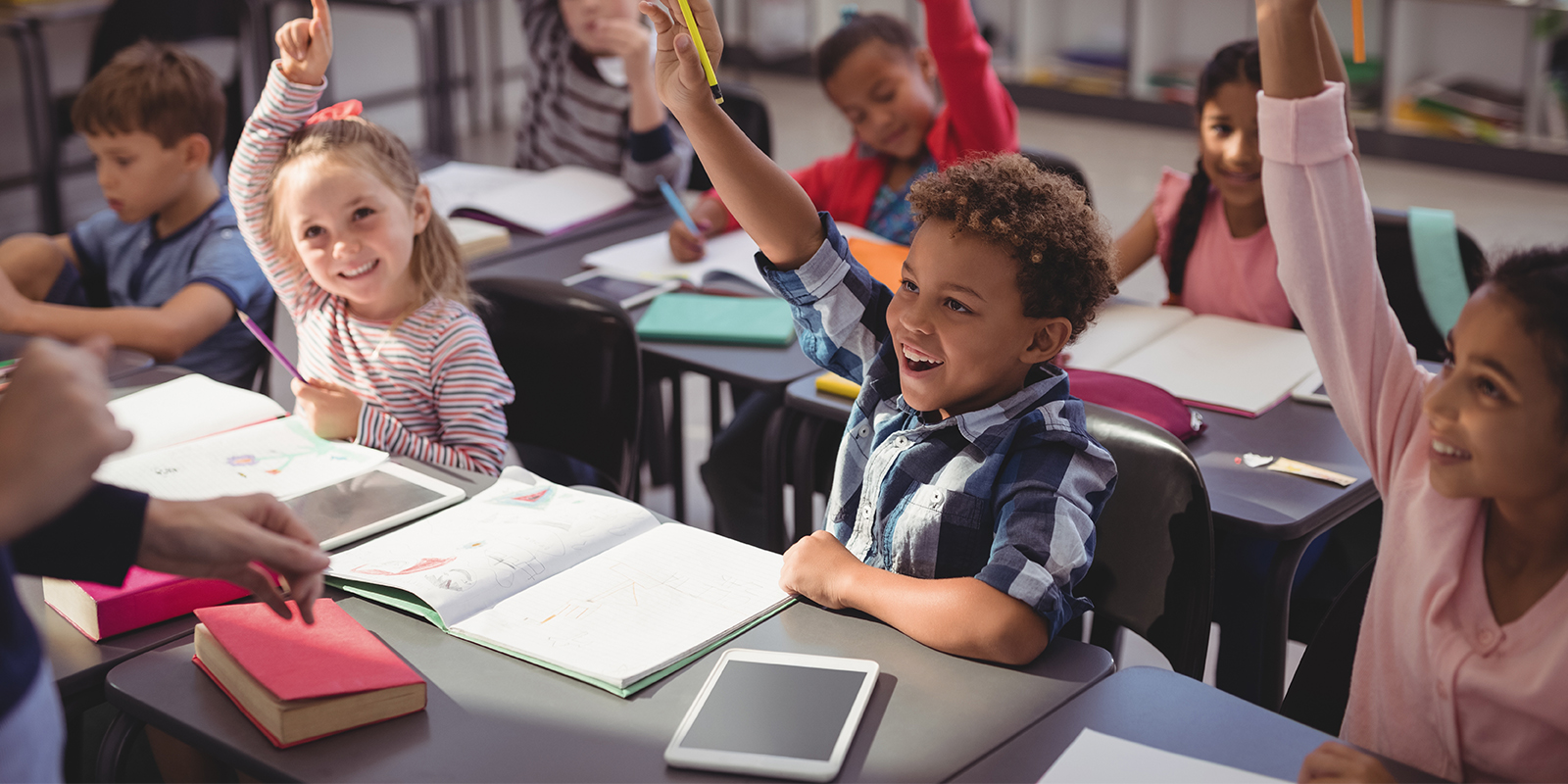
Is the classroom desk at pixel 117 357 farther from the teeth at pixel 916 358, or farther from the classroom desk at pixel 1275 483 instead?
the teeth at pixel 916 358

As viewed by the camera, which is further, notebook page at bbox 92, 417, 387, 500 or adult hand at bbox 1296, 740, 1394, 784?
notebook page at bbox 92, 417, 387, 500

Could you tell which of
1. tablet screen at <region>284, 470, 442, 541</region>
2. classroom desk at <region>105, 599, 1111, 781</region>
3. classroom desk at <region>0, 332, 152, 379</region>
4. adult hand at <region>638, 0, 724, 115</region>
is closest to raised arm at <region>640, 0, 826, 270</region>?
adult hand at <region>638, 0, 724, 115</region>

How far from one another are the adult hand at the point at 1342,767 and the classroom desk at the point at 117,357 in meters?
1.62

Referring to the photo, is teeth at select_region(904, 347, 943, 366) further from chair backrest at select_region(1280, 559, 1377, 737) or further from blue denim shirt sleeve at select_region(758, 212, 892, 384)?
chair backrest at select_region(1280, 559, 1377, 737)

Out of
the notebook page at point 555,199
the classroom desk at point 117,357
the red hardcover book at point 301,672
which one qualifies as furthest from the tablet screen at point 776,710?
the notebook page at point 555,199

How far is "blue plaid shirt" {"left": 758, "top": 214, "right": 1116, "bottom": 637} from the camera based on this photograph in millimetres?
1186

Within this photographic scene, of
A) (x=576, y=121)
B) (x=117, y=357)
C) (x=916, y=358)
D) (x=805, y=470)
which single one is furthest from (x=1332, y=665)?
(x=576, y=121)

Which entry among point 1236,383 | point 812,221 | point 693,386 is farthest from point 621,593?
point 693,386

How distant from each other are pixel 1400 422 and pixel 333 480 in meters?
1.12

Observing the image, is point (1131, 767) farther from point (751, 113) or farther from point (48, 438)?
point (751, 113)

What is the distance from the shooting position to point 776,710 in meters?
1.10

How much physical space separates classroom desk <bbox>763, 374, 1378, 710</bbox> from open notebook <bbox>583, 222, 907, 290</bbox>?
46cm

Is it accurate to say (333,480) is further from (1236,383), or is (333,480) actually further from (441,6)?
(441,6)

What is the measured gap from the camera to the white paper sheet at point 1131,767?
3.31 feet
